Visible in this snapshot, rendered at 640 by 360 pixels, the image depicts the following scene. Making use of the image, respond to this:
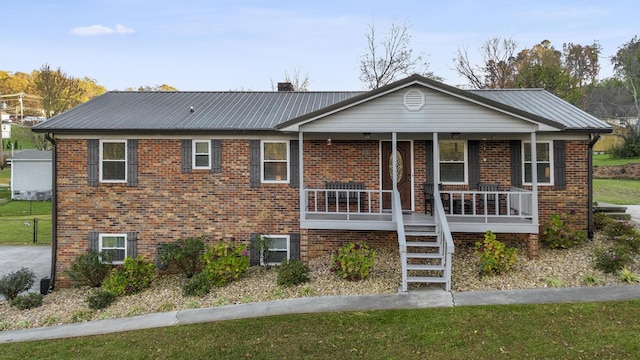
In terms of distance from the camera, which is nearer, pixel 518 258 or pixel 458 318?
pixel 458 318

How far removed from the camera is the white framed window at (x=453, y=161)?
37.1ft

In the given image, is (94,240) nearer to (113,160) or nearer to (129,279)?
(129,279)

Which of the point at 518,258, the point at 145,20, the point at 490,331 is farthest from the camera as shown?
the point at 145,20

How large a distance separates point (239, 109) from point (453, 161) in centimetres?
704

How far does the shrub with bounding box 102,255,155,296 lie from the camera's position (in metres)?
9.86

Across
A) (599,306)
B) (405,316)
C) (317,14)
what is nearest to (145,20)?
(317,14)

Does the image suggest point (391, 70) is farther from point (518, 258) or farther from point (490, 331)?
point (490, 331)

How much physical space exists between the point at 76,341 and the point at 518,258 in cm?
1021

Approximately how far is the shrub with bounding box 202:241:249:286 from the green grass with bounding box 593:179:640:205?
57.0 ft

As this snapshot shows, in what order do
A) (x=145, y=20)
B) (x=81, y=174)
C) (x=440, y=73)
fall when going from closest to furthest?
(x=81, y=174), (x=145, y=20), (x=440, y=73)

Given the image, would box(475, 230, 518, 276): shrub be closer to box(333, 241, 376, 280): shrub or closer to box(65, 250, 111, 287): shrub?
box(333, 241, 376, 280): shrub

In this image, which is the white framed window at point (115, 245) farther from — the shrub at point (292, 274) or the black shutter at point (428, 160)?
the black shutter at point (428, 160)

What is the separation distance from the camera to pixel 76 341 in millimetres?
7344

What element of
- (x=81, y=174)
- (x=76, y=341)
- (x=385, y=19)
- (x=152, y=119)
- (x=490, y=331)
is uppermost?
(x=385, y=19)
